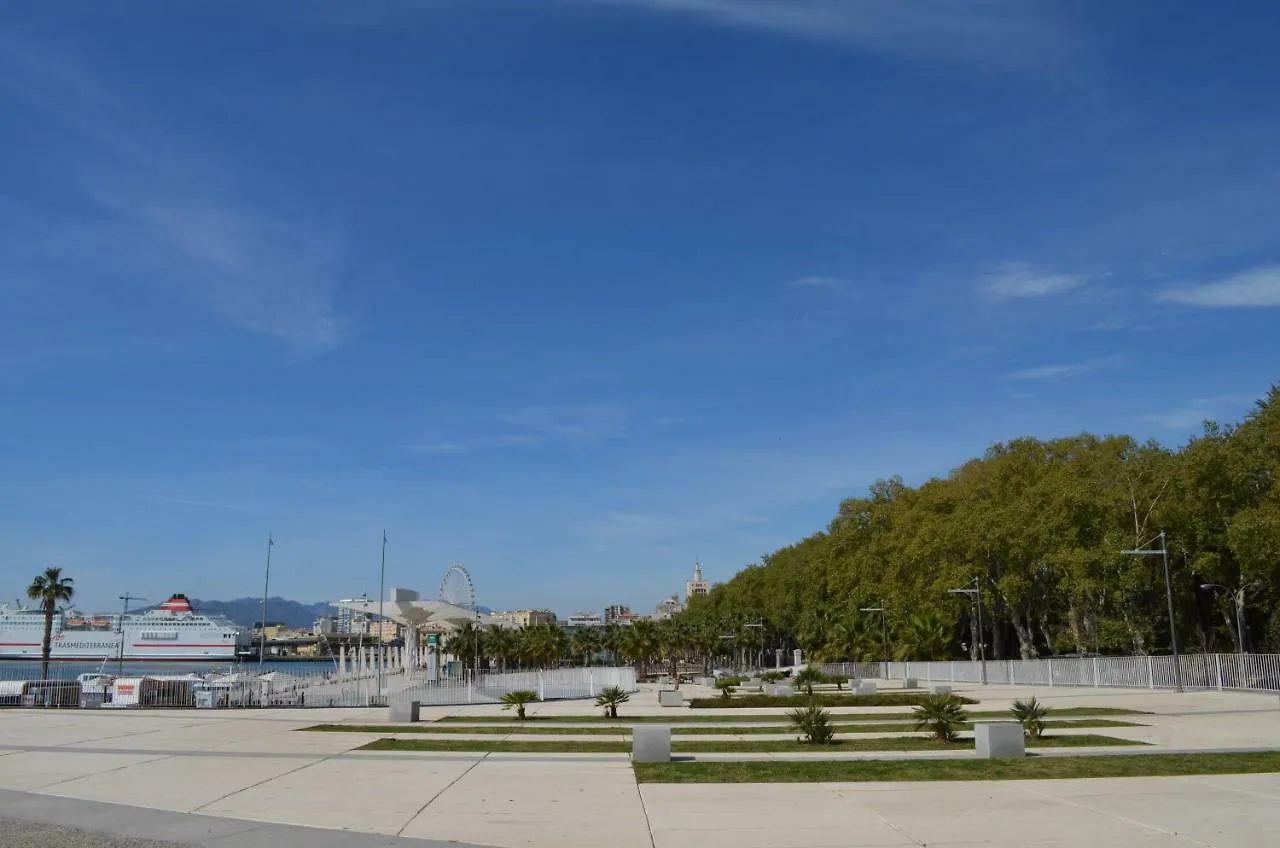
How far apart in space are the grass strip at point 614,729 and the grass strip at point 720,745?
229 cm

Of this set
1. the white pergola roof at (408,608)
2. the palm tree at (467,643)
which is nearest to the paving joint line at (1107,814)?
the white pergola roof at (408,608)

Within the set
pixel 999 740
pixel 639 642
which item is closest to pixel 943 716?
pixel 999 740

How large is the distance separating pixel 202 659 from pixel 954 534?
135 meters

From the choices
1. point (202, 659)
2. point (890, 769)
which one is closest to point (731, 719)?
point (890, 769)

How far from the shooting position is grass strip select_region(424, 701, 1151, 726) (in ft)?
92.6

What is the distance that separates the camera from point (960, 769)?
51.6ft

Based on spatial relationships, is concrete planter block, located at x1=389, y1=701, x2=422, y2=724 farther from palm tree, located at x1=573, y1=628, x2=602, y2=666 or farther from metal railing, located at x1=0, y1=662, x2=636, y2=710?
palm tree, located at x1=573, y1=628, x2=602, y2=666

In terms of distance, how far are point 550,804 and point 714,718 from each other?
1794 cm

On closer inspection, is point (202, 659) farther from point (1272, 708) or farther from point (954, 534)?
point (1272, 708)

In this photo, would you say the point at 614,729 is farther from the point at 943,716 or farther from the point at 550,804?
the point at 550,804

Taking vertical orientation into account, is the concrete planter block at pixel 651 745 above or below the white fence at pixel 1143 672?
above

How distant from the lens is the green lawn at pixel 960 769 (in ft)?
49.9

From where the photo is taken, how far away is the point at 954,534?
2756 inches

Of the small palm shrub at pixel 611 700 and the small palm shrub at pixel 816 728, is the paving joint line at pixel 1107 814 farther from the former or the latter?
the small palm shrub at pixel 611 700
